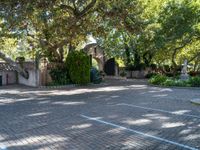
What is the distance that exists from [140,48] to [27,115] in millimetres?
23009

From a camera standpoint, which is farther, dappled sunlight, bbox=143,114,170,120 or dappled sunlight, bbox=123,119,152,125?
dappled sunlight, bbox=143,114,170,120

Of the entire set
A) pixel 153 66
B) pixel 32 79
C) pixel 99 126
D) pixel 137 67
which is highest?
pixel 153 66

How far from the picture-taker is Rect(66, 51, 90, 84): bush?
22.6 m

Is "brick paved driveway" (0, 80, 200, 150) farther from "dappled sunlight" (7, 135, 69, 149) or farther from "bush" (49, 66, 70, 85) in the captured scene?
"bush" (49, 66, 70, 85)

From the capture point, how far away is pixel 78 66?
74.1 feet

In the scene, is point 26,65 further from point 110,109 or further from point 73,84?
point 110,109

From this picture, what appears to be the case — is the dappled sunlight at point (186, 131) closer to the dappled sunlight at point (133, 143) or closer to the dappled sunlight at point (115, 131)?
the dappled sunlight at point (133, 143)

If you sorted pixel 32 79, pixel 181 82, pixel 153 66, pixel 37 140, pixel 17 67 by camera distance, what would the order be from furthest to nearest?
pixel 153 66 < pixel 17 67 < pixel 32 79 < pixel 181 82 < pixel 37 140

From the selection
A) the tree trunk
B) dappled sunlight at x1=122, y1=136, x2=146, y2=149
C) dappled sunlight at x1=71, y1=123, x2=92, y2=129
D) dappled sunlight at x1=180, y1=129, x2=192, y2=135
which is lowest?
dappled sunlight at x1=122, y1=136, x2=146, y2=149

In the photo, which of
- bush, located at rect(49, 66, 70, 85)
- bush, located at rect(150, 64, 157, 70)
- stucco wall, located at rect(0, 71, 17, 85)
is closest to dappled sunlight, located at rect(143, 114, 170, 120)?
bush, located at rect(49, 66, 70, 85)

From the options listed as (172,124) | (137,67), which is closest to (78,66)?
(137,67)

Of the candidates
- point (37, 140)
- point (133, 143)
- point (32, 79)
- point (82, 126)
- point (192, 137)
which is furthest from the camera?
point (32, 79)

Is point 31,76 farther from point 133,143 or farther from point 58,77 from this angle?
point 133,143

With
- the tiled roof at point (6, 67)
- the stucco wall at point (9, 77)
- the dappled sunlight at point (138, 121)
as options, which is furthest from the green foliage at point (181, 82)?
the dappled sunlight at point (138, 121)
